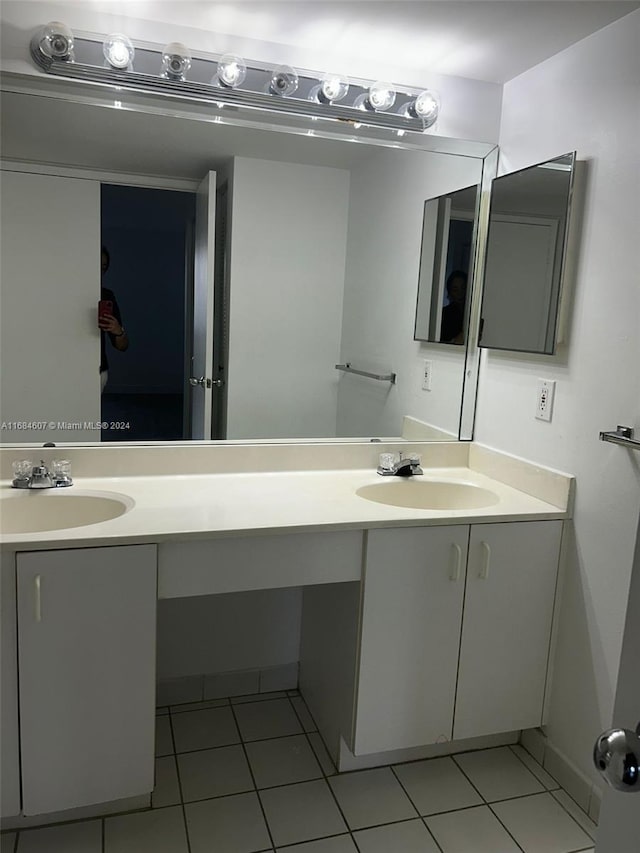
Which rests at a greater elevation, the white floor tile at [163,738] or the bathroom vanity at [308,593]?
the bathroom vanity at [308,593]

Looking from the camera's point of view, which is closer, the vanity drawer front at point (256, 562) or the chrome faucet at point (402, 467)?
the vanity drawer front at point (256, 562)

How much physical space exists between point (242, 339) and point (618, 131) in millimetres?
1203

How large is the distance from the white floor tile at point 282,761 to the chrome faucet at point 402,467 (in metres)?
0.87

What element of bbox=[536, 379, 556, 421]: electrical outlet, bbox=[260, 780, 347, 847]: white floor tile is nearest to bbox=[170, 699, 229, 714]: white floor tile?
bbox=[260, 780, 347, 847]: white floor tile

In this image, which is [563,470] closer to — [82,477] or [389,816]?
[389,816]

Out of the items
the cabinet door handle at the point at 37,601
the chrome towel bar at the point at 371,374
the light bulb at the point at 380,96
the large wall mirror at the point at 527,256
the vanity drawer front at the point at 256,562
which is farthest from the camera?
the chrome towel bar at the point at 371,374

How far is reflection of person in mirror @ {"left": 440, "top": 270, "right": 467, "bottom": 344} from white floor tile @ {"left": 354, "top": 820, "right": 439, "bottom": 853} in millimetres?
1481

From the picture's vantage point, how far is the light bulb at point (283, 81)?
76.7 inches

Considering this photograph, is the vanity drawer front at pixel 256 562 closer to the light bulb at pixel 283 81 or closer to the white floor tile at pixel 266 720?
the white floor tile at pixel 266 720

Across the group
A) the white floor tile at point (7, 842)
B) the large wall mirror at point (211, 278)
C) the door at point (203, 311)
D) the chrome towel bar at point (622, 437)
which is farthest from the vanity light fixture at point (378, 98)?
the white floor tile at point (7, 842)

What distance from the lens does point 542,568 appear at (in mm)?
1962

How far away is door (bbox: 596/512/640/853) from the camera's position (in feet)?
2.47

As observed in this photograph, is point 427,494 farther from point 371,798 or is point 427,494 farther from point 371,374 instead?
point 371,798

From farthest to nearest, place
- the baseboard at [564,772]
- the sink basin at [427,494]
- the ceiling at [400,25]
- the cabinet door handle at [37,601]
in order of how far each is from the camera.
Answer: the sink basin at [427,494], the baseboard at [564,772], the ceiling at [400,25], the cabinet door handle at [37,601]
